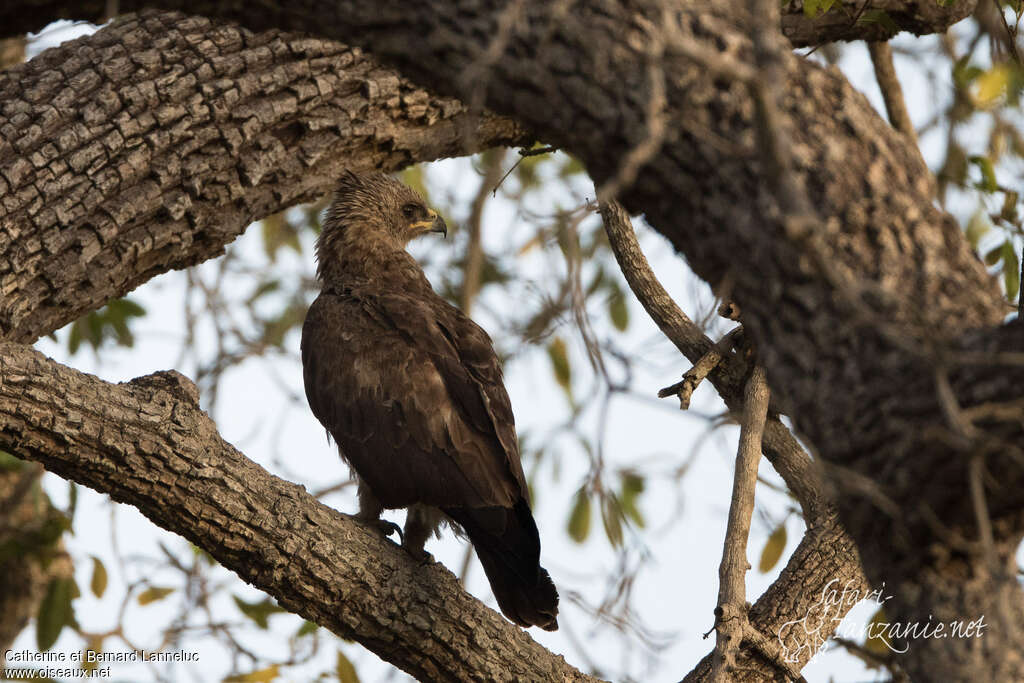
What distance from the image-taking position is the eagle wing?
4.32 m

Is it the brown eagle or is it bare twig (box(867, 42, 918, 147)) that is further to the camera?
bare twig (box(867, 42, 918, 147))

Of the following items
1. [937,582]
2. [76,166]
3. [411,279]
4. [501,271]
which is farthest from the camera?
[501,271]

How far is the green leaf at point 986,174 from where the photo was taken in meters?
3.88

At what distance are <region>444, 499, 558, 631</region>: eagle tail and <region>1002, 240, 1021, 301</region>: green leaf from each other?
2.04 metres

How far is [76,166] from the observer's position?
12.3ft

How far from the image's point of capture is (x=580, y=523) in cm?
555

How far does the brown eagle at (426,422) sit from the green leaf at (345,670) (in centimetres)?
68

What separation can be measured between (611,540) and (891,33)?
261 cm

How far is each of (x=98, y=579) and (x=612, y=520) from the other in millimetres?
2627

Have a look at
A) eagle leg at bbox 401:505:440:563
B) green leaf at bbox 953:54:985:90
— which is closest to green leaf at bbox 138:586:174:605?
eagle leg at bbox 401:505:440:563

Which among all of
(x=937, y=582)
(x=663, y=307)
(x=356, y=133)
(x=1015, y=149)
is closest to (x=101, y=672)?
(x=356, y=133)

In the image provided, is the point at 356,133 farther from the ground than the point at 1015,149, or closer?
closer

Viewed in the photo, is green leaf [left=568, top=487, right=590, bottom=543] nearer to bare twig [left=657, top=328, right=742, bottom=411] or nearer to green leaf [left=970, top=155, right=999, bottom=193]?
bare twig [left=657, top=328, right=742, bottom=411]

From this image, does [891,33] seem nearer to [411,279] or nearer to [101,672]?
[411,279]
